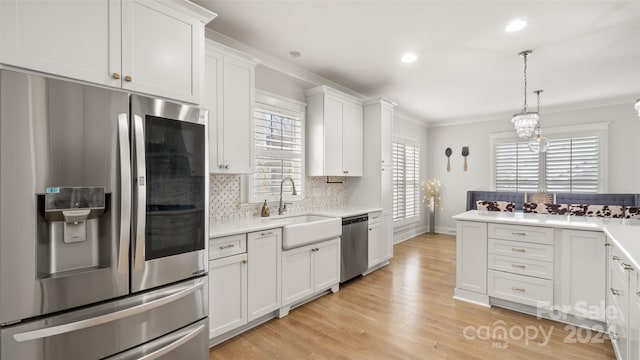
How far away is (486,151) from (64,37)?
7.20m

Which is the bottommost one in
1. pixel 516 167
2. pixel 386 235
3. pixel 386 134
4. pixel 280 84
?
pixel 386 235

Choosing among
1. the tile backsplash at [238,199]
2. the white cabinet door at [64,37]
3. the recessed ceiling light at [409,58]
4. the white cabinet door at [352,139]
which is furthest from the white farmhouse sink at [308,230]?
the recessed ceiling light at [409,58]

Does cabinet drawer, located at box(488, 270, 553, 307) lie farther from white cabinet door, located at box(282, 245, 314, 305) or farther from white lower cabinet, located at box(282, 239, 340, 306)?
white cabinet door, located at box(282, 245, 314, 305)

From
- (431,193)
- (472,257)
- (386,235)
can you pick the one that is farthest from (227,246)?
(431,193)

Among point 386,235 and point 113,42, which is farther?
point 386,235

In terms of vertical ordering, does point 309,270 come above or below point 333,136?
below

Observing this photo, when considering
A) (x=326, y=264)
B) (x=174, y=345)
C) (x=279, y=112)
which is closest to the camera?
(x=174, y=345)

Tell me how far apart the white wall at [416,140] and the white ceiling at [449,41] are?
1.39m

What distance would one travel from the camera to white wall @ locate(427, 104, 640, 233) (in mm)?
5211

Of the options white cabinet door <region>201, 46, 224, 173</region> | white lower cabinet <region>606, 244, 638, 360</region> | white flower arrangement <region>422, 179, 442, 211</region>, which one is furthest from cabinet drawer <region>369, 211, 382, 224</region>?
white flower arrangement <region>422, 179, 442, 211</region>

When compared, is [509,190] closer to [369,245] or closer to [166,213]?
[369,245]

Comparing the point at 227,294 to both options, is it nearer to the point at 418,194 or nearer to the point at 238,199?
the point at 238,199

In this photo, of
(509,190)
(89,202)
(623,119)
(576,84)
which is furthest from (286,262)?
(623,119)

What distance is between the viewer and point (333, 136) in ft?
12.9
